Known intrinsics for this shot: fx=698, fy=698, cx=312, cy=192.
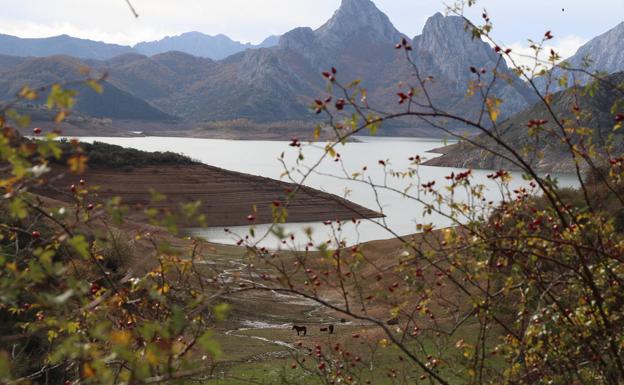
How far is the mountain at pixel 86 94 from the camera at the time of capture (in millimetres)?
175375

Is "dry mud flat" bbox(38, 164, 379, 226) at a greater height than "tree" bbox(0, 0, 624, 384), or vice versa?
"tree" bbox(0, 0, 624, 384)

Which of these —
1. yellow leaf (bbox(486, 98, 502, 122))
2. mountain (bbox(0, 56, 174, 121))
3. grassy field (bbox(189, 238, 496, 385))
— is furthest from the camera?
mountain (bbox(0, 56, 174, 121))

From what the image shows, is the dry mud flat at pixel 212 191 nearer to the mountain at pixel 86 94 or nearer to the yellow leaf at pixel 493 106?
the yellow leaf at pixel 493 106

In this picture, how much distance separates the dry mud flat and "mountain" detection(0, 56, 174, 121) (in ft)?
426

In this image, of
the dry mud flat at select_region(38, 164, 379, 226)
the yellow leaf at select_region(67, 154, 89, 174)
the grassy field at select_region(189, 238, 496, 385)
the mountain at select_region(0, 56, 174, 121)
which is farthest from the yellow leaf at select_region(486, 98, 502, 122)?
the mountain at select_region(0, 56, 174, 121)

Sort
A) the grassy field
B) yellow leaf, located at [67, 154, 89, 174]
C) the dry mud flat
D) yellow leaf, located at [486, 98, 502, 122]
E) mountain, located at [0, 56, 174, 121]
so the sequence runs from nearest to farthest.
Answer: yellow leaf, located at [67, 154, 89, 174], yellow leaf, located at [486, 98, 502, 122], the grassy field, the dry mud flat, mountain, located at [0, 56, 174, 121]

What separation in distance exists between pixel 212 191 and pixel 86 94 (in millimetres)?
144314

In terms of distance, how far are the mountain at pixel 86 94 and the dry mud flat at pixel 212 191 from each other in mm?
129841

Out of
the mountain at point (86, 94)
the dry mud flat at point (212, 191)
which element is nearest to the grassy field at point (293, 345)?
the dry mud flat at point (212, 191)

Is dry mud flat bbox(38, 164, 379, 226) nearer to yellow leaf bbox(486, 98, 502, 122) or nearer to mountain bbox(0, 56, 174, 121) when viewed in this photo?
yellow leaf bbox(486, 98, 502, 122)

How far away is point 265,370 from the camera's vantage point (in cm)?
1127

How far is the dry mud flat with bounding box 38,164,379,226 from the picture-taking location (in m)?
42.2

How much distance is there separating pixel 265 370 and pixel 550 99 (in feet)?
25.6

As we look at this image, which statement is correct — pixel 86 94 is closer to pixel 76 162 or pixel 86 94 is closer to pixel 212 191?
pixel 212 191
